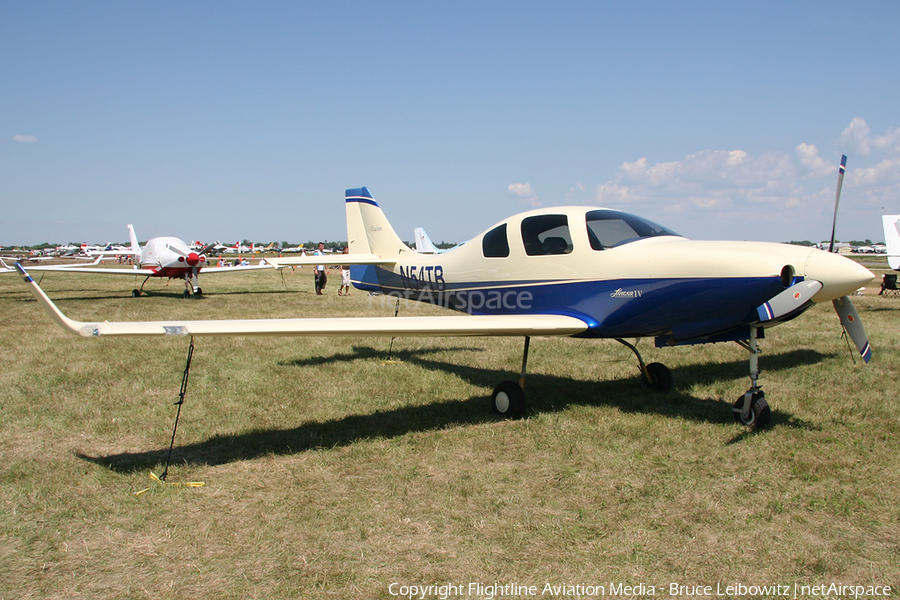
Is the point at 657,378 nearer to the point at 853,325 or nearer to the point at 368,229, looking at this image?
the point at 853,325

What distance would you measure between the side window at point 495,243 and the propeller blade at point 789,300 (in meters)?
3.18

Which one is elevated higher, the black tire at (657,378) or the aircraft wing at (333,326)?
the aircraft wing at (333,326)

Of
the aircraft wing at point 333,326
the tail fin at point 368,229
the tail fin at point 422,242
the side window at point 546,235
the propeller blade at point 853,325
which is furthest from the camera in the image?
the tail fin at point 422,242

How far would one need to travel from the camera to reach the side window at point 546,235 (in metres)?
6.46

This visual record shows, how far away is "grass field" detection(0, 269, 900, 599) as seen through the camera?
3.23 metres

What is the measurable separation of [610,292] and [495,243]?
193 centimetres

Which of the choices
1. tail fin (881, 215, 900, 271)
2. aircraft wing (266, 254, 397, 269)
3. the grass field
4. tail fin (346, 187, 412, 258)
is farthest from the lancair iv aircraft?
tail fin (881, 215, 900, 271)

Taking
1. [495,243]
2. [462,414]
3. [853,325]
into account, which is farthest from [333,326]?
[853,325]

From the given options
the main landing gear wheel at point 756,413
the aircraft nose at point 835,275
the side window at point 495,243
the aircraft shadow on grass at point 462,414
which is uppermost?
the side window at point 495,243

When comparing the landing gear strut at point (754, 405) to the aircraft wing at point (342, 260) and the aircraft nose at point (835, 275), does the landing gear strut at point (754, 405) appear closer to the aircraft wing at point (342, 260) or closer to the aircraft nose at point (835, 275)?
the aircraft nose at point (835, 275)

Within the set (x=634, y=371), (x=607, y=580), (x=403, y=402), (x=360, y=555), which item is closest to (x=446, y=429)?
(x=403, y=402)

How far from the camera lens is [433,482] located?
14.8 ft

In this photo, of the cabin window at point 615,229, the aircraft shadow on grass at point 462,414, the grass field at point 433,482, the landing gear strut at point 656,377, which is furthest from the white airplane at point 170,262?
the cabin window at point 615,229

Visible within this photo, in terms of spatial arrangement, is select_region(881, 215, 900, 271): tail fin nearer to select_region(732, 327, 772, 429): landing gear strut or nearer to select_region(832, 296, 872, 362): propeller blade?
select_region(832, 296, 872, 362): propeller blade
